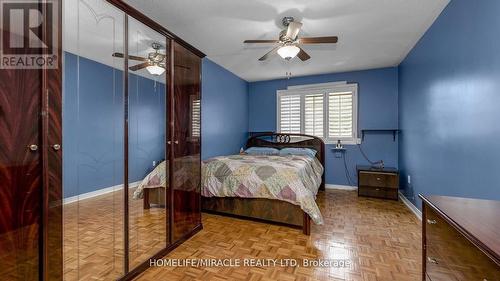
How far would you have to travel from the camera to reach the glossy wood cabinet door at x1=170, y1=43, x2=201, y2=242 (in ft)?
7.56

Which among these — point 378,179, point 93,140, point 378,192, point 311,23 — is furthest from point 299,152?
point 93,140

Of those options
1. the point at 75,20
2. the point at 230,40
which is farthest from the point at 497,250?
the point at 230,40

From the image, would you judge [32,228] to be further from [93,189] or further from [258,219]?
[258,219]

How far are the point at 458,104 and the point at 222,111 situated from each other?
3.56 m

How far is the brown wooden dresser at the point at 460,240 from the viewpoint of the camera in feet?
2.60

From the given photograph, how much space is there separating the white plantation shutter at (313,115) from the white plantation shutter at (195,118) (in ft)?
10.1

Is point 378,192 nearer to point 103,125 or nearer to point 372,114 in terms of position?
point 372,114

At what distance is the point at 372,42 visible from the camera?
330cm

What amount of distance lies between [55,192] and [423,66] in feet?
13.4

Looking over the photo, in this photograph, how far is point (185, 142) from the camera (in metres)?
2.47

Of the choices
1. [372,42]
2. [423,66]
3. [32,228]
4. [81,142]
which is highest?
[372,42]

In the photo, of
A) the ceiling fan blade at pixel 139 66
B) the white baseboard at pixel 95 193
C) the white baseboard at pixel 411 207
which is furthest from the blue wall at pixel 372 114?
the white baseboard at pixel 95 193

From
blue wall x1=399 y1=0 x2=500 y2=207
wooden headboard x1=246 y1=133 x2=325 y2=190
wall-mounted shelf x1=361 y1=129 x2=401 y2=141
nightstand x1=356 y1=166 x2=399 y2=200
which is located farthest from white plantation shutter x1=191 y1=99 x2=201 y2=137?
wall-mounted shelf x1=361 y1=129 x2=401 y2=141

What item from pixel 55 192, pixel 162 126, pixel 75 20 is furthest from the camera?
pixel 162 126
